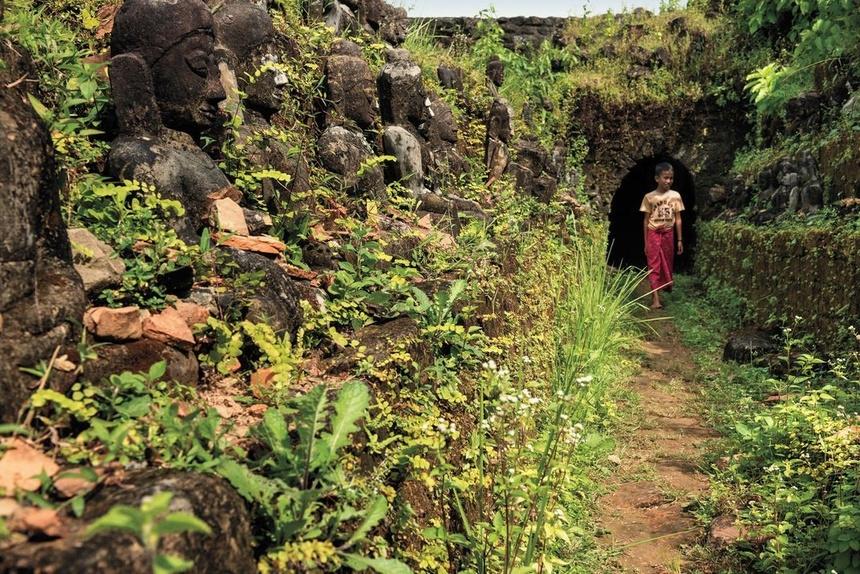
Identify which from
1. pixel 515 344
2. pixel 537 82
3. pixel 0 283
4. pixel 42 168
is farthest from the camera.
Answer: pixel 537 82

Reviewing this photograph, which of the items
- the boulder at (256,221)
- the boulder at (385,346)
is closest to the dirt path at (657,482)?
the boulder at (385,346)

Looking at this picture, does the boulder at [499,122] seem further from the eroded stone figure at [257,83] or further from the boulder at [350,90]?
the eroded stone figure at [257,83]

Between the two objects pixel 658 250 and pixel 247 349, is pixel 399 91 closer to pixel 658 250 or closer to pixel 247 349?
pixel 247 349

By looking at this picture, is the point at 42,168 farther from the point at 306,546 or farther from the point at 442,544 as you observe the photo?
the point at 442,544

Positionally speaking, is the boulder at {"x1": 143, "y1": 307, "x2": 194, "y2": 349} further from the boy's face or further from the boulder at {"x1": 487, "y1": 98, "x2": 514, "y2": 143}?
the boy's face

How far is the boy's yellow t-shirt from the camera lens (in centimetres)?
852

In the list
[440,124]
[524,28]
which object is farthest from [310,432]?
[524,28]

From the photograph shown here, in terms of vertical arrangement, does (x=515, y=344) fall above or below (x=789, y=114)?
below

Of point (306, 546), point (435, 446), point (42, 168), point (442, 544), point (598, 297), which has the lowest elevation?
point (598, 297)

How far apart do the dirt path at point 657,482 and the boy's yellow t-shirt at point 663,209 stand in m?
3.19

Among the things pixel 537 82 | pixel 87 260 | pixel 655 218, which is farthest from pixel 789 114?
pixel 87 260

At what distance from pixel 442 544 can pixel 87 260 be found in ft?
5.19

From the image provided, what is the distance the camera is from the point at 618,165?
11141 mm

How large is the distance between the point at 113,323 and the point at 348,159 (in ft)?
7.99
